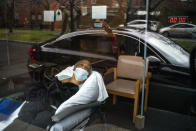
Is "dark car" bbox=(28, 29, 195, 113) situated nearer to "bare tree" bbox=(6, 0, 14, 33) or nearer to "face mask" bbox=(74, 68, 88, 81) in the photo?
"bare tree" bbox=(6, 0, 14, 33)

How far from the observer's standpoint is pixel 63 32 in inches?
183

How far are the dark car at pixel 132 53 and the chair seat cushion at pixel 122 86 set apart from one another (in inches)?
16.6

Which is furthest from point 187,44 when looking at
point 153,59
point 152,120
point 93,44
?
point 93,44

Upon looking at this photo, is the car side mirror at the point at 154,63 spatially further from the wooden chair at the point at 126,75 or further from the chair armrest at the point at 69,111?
the chair armrest at the point at 69,111

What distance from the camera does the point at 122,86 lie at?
3.59 m

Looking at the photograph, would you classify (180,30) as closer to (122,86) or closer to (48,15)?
(122,86)

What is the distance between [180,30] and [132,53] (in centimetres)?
89

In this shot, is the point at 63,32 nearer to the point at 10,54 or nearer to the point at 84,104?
the point at 10,54

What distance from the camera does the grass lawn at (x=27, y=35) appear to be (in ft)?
15.8

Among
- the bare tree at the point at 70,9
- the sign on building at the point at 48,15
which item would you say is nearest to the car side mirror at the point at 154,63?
the bare tree at the point at 70,9

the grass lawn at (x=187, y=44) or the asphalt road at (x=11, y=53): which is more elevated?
the grass lawn at (x=187, y=44)

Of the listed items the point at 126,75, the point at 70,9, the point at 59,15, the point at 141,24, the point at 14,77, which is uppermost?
the point at 70,9

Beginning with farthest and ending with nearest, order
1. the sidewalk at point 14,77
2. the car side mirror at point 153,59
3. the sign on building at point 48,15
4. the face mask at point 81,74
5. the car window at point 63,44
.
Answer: the sidewalk at point 14,77
the sign on building at point 48,15
the car window at point 63,44
the car side mirror at point 153,59
the face mask at point 81,74

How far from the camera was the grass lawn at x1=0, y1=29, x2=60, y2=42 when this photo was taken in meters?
4.82
